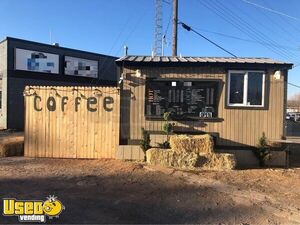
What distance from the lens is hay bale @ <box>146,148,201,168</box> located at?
30.3 ft

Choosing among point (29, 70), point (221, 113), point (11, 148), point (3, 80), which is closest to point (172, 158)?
point (221, 113)

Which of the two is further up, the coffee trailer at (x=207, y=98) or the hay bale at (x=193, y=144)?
the coffee trailer at (x=207, y=98)

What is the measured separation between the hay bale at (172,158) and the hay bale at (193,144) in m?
0.17

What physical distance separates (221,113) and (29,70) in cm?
1454

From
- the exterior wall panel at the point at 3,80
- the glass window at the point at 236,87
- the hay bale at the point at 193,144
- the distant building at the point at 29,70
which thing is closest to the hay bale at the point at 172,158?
the hay bale at the point at 193,144

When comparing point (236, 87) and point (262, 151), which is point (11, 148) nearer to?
point (236, 87)

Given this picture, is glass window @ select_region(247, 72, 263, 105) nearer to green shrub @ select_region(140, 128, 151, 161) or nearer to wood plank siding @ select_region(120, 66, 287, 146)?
wood plank siding @ select_region(120, 66, 287, 146)

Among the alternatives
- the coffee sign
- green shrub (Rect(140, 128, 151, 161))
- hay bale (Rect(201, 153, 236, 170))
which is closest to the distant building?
the coffee sign

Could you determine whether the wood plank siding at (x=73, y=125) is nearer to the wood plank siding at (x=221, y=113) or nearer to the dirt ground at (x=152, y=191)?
the wood plank siding at (x=221, y=113)

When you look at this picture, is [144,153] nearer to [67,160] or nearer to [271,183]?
[67,160]

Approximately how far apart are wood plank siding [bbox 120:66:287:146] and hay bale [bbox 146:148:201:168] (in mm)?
1255

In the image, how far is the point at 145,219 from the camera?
5.32 meters

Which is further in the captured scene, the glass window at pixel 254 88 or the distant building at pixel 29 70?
the distant building at pixel 29 70

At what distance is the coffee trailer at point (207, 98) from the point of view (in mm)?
10328
